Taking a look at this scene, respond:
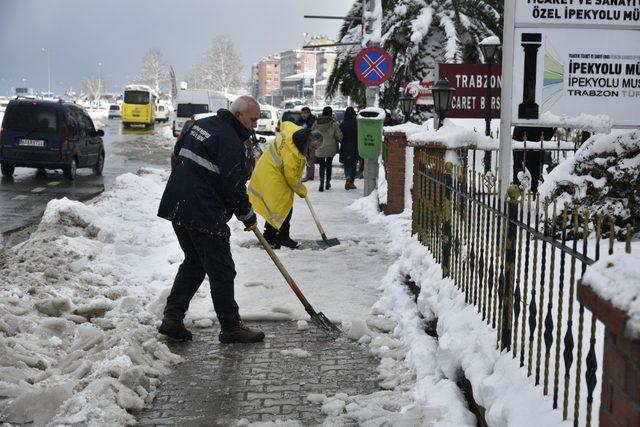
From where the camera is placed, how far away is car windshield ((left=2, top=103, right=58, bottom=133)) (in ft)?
64.4

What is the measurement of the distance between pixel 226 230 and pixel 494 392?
2.81 metres

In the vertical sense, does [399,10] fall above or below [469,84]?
above

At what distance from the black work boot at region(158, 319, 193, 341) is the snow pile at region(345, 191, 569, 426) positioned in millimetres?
1396

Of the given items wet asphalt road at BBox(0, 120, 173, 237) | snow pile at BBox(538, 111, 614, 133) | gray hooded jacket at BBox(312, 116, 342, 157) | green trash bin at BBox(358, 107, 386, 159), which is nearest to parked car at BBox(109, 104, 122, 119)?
wet asphalt road at BBox(0, 120, 173, 237)

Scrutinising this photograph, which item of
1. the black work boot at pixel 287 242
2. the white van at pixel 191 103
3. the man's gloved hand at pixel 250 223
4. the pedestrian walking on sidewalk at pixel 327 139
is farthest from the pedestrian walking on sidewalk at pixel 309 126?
the white van at pixel 191 103

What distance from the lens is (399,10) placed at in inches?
976

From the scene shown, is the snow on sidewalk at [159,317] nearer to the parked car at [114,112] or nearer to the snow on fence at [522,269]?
the snow on fence at [522,269]

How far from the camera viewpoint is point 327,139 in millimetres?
17938

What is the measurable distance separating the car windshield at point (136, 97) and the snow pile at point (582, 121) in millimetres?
55010

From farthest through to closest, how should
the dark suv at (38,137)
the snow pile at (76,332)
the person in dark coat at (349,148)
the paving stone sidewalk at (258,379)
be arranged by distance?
the dark suv at (38,137), the person in dark coat at (349,148), the paving stone sidewalk at (258,379), the snow pile at (76,332)

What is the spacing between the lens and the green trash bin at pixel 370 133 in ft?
51.0

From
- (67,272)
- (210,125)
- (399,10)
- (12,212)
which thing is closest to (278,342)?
(210,125)

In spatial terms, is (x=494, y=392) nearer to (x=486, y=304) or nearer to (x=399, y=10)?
(x=486, y=304)

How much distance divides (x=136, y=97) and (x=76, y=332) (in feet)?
183
